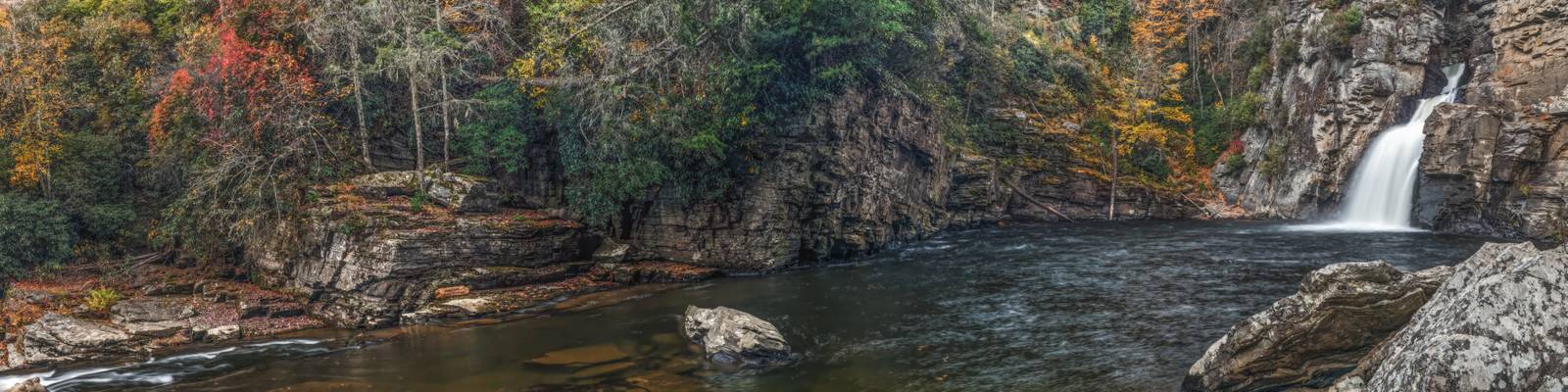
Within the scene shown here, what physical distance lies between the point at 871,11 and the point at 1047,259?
27.5ft

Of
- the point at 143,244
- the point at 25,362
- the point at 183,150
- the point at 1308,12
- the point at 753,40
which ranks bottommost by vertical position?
the point at 25,362

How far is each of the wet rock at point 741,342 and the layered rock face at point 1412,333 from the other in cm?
604

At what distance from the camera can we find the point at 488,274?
19094 millimetres

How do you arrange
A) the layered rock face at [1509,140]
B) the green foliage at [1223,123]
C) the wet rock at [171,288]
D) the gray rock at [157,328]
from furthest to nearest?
the green foliage at [1223,123]
the layered rock face at [1509,140]
the wet rock at [171,288]
the gray rock at [157,328]

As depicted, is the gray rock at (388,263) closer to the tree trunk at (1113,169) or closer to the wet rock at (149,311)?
the wet rock at (149,311)

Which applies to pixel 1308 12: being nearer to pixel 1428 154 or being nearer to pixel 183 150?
pixel 1428 154

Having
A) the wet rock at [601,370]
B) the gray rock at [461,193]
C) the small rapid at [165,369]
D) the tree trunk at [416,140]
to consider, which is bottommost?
the small rapid at [165,369]

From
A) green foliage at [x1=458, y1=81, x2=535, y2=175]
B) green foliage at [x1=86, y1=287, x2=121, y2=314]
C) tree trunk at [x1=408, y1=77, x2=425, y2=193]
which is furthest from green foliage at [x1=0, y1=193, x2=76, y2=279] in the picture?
green foliage at [x1=458, y1=81, x2=535, y2=175]

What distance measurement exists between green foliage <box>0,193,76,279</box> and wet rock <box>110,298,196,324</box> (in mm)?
5010

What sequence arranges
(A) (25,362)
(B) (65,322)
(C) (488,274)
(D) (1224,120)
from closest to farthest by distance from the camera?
(A) (25,362) < (B) (65,322) < (C) (488,274) < (D) (1224,120)

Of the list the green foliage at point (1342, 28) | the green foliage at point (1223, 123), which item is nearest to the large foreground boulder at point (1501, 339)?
the green foliage at point (1342, 28)

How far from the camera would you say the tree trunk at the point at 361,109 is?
21188mm

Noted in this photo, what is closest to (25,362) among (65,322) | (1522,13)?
(65,322)

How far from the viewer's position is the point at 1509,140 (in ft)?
73.2
